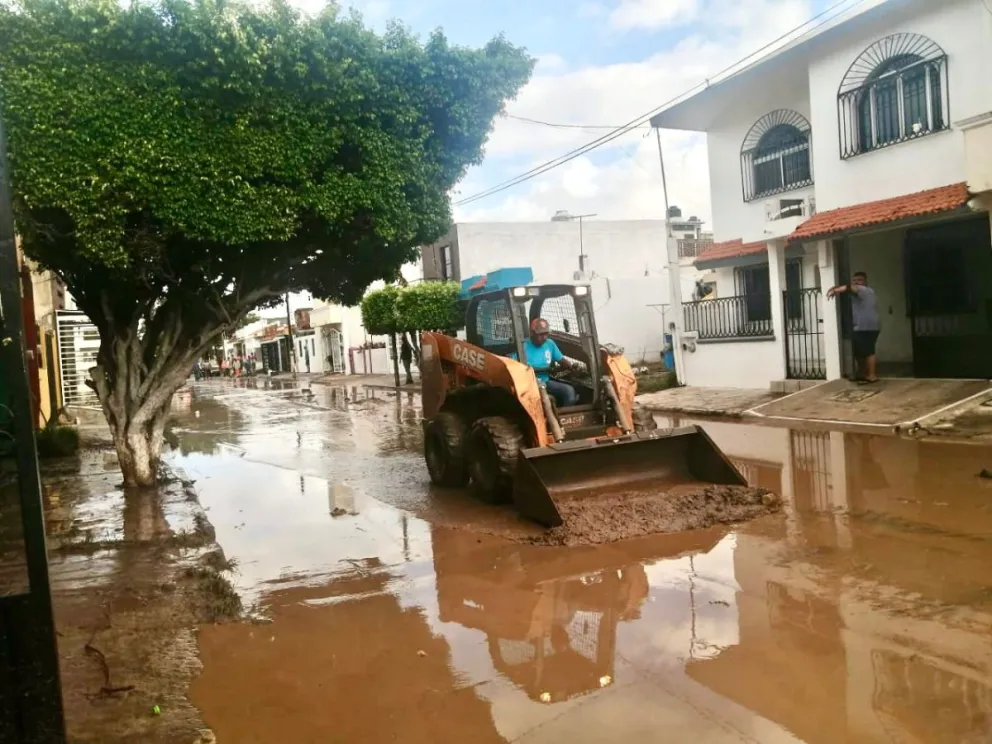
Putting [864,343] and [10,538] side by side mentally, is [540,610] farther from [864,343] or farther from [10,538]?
[864,343]

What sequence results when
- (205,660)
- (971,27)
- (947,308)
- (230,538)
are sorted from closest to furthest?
(205,660) → (230,538) → (971,27) → (947,308)

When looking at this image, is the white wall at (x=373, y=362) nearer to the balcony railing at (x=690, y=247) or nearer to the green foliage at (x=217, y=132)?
the balcony railing at (x=690, y=247)

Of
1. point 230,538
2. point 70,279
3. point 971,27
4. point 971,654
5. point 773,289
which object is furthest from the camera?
point 773,289

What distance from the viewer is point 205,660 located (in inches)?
182

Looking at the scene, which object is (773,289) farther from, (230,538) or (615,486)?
(230,538)

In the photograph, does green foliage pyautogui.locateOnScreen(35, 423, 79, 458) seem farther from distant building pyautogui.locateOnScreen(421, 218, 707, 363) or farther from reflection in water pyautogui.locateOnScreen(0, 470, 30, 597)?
distant building pyautogui.locateOnScreen(421, 218, 707, 363)

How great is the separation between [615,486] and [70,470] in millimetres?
9300

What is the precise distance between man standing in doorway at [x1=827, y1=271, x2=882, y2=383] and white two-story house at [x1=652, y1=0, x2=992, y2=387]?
870 millimetres

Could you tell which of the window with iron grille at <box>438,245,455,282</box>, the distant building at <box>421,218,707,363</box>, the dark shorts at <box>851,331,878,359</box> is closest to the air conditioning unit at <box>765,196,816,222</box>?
the dark shorts at <box>851,331,878,359</box>

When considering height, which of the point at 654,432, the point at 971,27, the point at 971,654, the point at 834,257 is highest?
the point at 971,27

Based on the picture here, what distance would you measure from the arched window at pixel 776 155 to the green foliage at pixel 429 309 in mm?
10517

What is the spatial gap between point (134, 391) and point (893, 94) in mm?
12993

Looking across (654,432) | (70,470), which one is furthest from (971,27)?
(70,470)

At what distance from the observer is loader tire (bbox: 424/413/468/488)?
8.88 m
